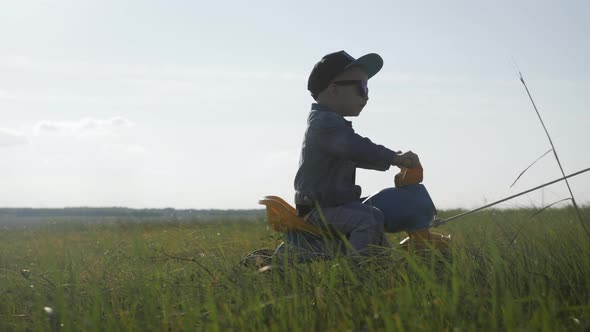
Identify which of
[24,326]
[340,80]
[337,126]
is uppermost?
[340,80]

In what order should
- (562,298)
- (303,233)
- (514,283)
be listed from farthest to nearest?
1. (303,233)
2. (514,283)
3. (562,298)

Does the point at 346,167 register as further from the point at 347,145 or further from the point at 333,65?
the point at 333,65

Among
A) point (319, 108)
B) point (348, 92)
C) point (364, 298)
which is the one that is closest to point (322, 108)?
point (319, 108)

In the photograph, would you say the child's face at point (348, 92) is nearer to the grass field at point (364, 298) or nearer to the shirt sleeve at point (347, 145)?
the shirt sleeve at point (347, 145)

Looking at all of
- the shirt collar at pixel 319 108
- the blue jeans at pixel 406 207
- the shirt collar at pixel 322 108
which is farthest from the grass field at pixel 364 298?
→ the shirt collar at pixel 319 108

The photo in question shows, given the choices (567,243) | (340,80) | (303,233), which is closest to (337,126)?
(340,80)

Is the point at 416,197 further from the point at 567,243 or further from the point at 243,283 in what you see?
the point at 243,283

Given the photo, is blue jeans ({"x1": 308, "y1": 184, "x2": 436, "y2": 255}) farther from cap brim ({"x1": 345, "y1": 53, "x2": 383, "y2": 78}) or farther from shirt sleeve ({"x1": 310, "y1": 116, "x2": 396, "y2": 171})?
cap brim ({"x1": 345, "y1": 53, "x2": 383, "y2": 78})

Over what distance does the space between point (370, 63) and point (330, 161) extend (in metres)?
0.70

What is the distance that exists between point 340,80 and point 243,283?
5.91 ft

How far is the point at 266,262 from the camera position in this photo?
164 inches

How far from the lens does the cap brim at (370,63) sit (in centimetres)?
430

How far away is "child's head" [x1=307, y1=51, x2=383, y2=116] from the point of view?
14.2ft

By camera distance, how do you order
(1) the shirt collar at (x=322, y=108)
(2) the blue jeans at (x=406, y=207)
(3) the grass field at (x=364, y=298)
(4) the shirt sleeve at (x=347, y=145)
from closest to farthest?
(3) the grass field at (x=364, y=298) → (4) the shirt sleeve at (x=347, y=145) → (2) the blue jeans at (x=406, y=207) → (1) the shirt collar at (x=322, y=108)
